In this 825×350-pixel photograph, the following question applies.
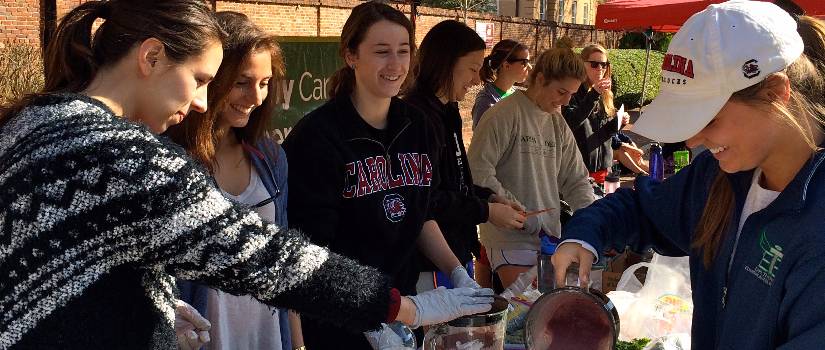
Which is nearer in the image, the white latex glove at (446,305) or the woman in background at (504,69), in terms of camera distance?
the white latex glove at (446,305)

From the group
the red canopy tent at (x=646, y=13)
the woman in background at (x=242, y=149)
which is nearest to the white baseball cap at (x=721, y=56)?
the woman in background at (x=242, y=149)

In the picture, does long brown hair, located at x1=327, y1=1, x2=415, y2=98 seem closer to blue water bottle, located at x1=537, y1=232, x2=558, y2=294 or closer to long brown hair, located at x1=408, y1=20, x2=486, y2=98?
long brown hair, located at x1=408, y1=20, x2=486, y2=98

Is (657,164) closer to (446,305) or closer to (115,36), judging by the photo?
(446,305)

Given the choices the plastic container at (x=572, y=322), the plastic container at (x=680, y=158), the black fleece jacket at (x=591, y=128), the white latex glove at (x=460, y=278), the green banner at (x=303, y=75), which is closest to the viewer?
the plastic container at (x=572, y=322)

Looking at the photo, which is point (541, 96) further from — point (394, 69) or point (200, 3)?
point (200, 3)

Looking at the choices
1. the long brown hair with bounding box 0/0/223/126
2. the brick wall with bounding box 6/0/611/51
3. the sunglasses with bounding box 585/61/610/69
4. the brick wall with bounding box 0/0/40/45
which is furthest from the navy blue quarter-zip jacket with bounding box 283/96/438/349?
the brick wall with bounding box 0/0/40/45

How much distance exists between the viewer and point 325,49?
14.3 feet

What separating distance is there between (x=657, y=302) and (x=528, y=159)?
1.31 m

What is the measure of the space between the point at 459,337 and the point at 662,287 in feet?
3.85

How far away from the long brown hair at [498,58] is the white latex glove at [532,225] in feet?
6.22

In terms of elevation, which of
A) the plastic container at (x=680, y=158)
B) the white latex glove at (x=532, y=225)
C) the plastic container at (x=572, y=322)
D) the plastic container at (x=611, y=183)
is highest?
the plastic container at (x=572, y=322)

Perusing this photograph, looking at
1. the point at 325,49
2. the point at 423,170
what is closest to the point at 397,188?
the point at 423,170

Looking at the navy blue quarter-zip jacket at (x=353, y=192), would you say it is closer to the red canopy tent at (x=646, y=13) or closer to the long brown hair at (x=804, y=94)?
the long brown hair at (x=804, y=94)

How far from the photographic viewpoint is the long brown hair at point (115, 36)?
1.35 metres
